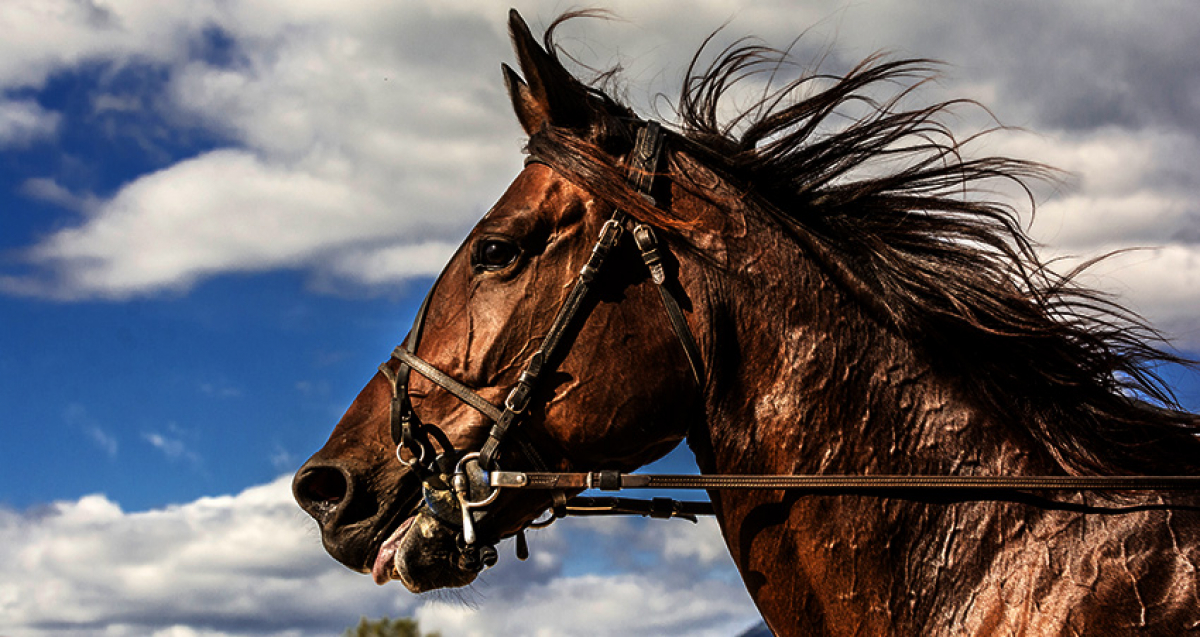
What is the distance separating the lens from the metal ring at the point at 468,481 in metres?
3.83

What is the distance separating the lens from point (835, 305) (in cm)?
392

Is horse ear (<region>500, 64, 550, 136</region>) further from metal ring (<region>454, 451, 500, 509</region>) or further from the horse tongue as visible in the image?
the horse tongue

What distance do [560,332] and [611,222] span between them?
1.60 feet

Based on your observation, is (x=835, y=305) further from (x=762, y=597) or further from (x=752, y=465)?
(x=762, y=597)

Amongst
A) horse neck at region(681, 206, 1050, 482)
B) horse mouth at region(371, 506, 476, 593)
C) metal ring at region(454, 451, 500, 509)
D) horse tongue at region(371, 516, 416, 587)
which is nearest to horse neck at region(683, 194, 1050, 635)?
horse neck at region(681, 206, 1050, 482)

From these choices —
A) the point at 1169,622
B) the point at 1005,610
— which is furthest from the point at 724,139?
the point at 1169,622

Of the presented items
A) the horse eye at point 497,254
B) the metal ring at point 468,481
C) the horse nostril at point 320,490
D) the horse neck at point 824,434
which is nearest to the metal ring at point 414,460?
the metal ring at point 468,481

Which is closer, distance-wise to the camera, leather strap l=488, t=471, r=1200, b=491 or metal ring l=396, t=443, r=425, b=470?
leather strap l=488, t=471, r=1200, b=491

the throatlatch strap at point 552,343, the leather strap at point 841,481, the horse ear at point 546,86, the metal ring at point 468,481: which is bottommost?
the leather strap at point 841,481

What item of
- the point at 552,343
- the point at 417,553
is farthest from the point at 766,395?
the point at 417,553

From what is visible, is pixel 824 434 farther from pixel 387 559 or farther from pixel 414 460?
pixel 387 559

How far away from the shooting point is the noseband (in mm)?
3826

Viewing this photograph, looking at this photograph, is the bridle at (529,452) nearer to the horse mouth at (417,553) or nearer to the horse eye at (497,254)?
the horse mouth at (417,553)

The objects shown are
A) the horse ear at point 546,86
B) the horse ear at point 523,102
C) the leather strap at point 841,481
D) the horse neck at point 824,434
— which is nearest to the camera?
the leather strap at point 841,481
